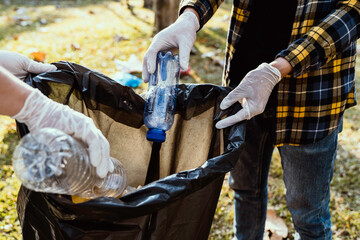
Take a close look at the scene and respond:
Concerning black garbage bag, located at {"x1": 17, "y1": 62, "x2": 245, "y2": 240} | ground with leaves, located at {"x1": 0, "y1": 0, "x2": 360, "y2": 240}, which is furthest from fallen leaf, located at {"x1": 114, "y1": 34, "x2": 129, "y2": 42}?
black garbage bag, located at {"x1": 17, "y1": 62, "x2": 245, "y2": 240}

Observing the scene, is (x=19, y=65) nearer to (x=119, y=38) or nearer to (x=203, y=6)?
(x=203, y=6)

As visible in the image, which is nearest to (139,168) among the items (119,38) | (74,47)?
(74,47)

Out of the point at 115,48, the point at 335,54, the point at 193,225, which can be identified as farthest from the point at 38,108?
the point at 115,48

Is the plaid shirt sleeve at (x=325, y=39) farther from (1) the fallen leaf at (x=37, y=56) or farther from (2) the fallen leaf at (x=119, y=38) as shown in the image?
(2) the fallen leaf at (x=119, y=38)

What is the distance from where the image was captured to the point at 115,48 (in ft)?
15.1

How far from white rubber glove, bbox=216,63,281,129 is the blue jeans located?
288 mm

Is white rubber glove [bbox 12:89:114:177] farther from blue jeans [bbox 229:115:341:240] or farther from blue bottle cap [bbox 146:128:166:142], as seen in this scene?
blue jeans [bbox 229:115:341:240]

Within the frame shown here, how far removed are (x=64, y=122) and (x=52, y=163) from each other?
12 centimetres

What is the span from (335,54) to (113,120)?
951 mm

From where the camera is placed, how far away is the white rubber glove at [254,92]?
122cm

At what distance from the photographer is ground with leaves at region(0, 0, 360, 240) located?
2201mm

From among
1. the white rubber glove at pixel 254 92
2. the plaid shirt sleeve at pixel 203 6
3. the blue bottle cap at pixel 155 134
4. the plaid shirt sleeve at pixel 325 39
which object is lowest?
the blue bottle cap at pixel 155 134

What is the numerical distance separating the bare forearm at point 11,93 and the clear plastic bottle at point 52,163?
88 mm

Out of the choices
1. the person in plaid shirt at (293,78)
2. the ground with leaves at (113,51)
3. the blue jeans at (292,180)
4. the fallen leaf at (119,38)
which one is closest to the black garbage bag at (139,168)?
the person in plaid shirt at (293,78)
